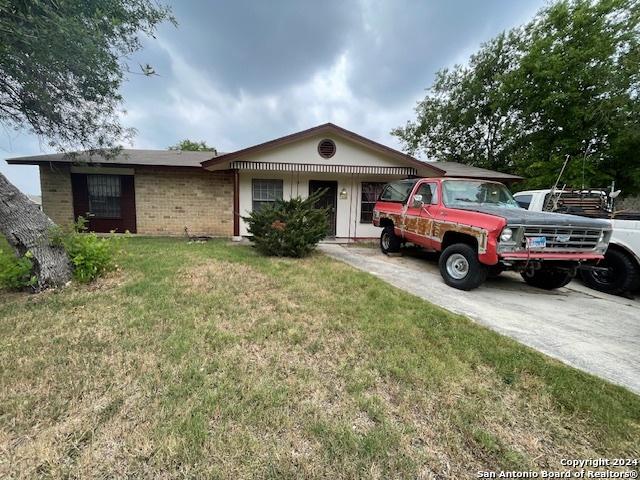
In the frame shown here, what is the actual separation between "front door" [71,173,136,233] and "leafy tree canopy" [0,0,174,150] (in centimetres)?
216

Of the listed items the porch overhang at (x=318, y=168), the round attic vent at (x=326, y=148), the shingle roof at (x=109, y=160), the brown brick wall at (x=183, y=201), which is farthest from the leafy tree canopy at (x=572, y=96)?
the shingle roof at (x=109, y=160)

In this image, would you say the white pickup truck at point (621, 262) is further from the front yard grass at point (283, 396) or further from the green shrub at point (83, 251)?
the green shrub at point (83, 251)

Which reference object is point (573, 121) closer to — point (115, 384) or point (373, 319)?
point (373, 319)

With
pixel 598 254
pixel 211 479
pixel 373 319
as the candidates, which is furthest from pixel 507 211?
pixel 211 479

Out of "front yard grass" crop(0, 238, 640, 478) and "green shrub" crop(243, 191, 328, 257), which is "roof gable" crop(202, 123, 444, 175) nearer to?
"green shrub" crop(243, 191, 328, 257)

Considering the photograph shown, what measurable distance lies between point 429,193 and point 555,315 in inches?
120

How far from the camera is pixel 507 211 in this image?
450 centimetres

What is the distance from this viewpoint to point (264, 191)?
996 cm

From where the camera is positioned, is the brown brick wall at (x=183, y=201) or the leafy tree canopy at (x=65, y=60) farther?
the brown brick wall at (x=183, y=201)

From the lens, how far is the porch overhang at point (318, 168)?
28.4ft

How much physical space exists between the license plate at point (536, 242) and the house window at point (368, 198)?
6.67m

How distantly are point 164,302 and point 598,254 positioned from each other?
667 centimetres

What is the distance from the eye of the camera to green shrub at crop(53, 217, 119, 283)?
444cm

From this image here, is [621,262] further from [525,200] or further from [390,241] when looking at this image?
[390,241]
